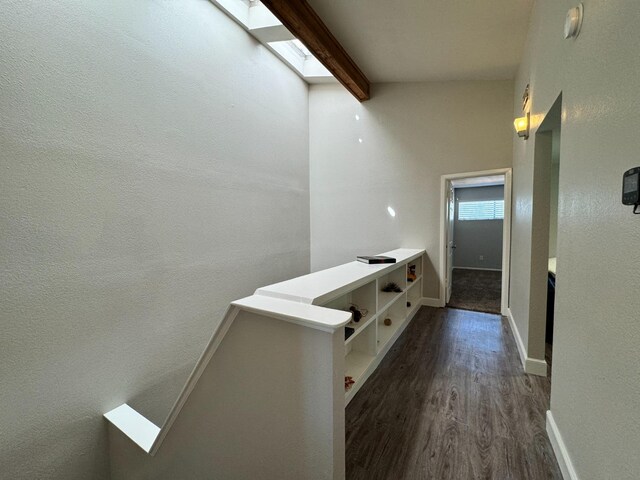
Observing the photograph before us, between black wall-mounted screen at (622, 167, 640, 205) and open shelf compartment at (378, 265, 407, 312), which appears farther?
open shelf compartment at (378, 265, 407, 312)

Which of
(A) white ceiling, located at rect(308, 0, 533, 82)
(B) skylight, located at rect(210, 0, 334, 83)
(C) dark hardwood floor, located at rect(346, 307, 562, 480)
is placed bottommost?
(C) dark hardwood floor, located at rect(346, 307, 562, 480)

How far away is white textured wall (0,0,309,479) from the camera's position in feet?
5.93

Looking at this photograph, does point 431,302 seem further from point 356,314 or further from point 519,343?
point 356,314

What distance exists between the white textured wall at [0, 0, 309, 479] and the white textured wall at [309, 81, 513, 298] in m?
1.89

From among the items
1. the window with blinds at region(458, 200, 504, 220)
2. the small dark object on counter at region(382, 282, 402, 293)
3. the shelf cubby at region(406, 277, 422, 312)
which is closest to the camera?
the small dark object on counter at region(382, 282, 402, 293)

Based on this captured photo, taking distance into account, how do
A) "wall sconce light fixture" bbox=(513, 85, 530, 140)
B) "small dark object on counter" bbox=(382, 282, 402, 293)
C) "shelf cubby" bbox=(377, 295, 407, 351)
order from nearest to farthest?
1. "wall sconce light fixture" bbox=(513, 85, 530, 140)
2. "shelf cubby" bbox=(377, 295, 407, 351)
3. "small dark object on counter" bbox=(382, 282, 402, 293)

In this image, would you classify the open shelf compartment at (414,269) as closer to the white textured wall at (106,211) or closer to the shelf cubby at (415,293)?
the shelf cubby at (415,293)

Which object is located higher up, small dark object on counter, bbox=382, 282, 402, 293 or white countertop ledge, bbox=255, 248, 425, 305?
white countertop ledge, bbox=255, 248, 425, 305

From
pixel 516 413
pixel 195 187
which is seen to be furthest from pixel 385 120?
pixel 516 413

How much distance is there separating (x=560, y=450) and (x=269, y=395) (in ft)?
5.03

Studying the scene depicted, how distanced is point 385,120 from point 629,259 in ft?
13.9

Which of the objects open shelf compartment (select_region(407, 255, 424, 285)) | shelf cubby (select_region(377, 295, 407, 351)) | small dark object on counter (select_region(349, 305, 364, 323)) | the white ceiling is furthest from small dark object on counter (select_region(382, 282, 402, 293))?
the white ceiling

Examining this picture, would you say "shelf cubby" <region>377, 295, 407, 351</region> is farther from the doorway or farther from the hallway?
the hallway

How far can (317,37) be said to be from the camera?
10.2 feet
